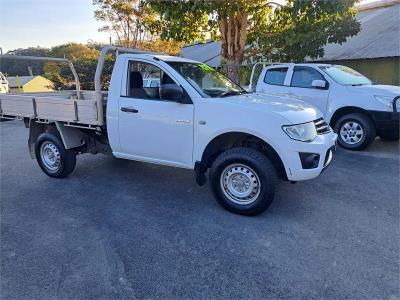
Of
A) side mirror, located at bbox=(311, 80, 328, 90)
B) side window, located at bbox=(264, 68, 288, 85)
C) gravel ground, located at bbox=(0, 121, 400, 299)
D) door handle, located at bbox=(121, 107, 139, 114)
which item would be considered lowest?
gravel ground, located at bbox=(0, 121, 400, 299)

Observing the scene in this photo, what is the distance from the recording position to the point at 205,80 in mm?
4668

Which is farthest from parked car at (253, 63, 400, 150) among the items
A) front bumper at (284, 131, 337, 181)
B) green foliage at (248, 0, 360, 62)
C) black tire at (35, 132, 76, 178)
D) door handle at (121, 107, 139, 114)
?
black tire at (35, 132, 76, 178)

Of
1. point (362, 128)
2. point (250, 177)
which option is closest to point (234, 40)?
point (362, 128)

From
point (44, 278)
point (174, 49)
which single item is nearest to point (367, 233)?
point (44, 278)

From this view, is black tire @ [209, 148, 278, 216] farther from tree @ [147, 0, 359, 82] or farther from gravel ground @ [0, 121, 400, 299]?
tree @ [147, 0, 359, 82]

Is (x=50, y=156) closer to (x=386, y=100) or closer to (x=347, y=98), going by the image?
(x=347, y=98)

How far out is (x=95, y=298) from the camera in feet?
8.52

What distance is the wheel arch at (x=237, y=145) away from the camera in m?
3.97

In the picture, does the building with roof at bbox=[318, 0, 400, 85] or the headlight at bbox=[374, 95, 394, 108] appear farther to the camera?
the building with roof at bbox=[318, 0, 400, 85]

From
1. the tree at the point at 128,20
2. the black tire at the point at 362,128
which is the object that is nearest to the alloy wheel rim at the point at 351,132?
the black tire at the point at 362,128

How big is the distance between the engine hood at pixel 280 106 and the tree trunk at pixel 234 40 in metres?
7.13

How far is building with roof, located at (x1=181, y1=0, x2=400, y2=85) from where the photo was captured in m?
13.7

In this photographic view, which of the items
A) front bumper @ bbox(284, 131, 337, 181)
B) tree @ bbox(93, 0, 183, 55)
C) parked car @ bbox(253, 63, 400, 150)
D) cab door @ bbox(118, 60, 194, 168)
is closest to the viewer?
front bumper @ bbox(284, 131, 337, 181)

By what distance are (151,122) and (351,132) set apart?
4.74m
